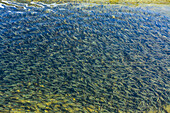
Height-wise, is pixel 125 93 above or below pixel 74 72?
below

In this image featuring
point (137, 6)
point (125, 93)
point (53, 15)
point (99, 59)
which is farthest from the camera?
point (137, 6)

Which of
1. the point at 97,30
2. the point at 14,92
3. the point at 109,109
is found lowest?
the point at 109,109

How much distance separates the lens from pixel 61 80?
19703 millimetres

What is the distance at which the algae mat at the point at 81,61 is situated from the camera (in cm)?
1731

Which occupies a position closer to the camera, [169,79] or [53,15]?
[169,79]

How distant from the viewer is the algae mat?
1731 cm

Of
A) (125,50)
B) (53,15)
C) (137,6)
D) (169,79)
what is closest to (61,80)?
(125,50)

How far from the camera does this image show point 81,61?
23.0 metres

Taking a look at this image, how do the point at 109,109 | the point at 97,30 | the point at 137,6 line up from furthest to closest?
the point at 137,6, the point at 97,30, the point at 109,109

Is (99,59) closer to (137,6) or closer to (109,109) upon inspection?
(109,109)

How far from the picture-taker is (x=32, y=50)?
78.9ft

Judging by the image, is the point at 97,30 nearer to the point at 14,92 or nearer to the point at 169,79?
the point at 169,79

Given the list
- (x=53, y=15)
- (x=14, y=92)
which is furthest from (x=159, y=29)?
(x=14, y=92)

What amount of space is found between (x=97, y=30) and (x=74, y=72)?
12280 millimetres
